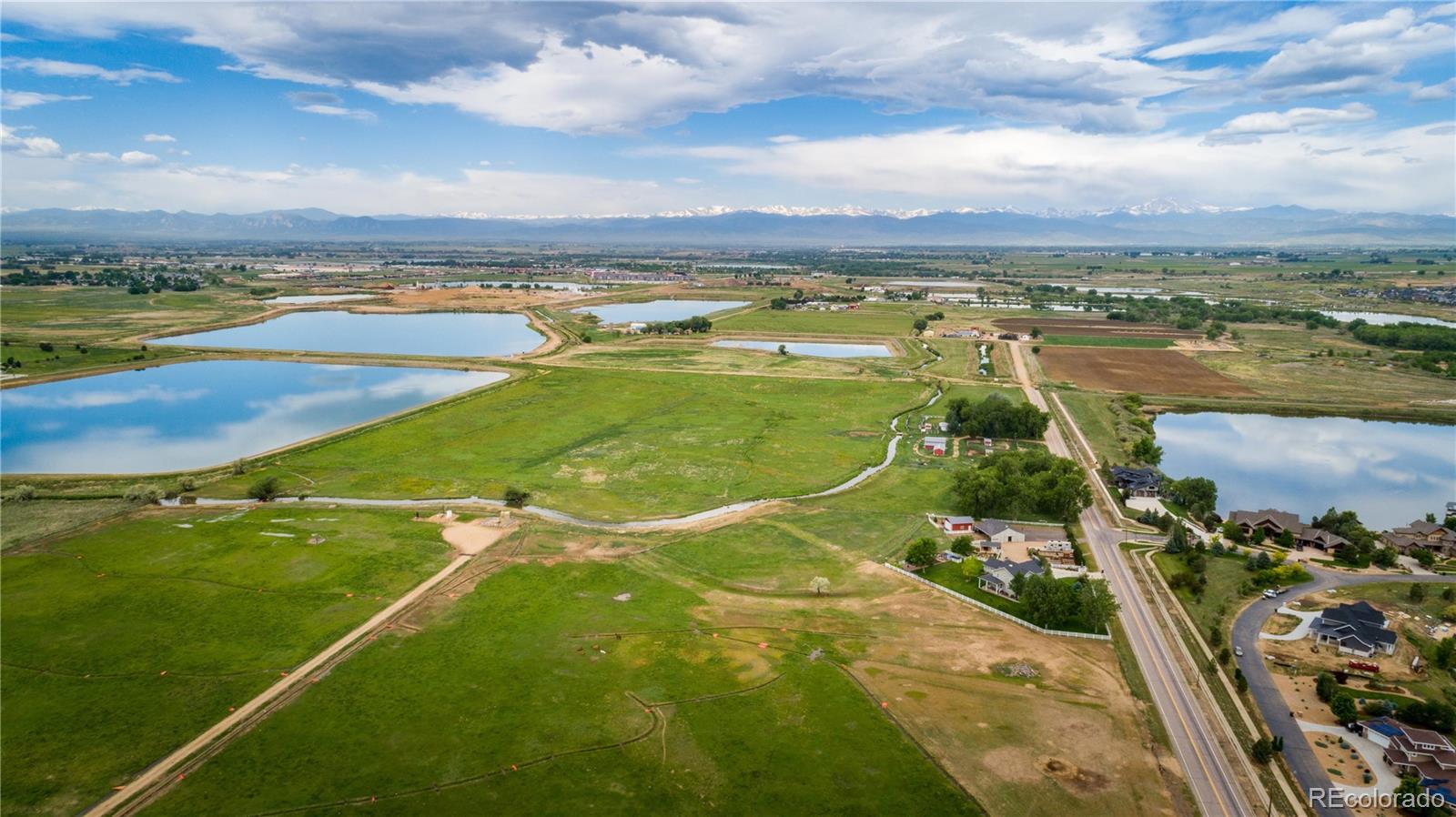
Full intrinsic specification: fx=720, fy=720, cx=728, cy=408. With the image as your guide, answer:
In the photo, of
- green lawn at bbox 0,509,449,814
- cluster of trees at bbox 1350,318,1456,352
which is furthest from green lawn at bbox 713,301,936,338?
green lawn at bbox 0,509,449,814

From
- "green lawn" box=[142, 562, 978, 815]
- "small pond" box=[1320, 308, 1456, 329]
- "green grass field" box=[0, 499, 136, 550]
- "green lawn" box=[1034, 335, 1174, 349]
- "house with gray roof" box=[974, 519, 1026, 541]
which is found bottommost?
"green lawn" box=[142, 562, 978, 815]

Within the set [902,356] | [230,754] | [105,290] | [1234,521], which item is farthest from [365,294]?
Result: [1234,521]

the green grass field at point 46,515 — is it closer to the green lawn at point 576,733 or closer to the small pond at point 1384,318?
the green lawn at point 576,733

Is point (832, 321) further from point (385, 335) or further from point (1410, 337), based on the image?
point (1410, 337)

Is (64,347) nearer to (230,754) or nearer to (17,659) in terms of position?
(17,659)

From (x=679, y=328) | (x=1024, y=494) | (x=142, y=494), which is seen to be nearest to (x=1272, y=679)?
(x=1024, y=494)

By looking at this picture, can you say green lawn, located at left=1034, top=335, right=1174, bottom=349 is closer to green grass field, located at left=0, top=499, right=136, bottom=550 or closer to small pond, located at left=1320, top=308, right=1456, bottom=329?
small pond, located at left=1320, top=308, right=1456, bottom=329
